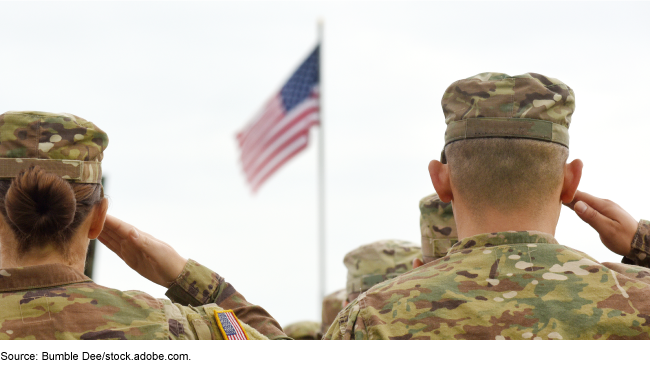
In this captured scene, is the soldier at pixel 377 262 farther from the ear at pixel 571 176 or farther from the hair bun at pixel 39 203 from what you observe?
the hair bun at pixel 39 203

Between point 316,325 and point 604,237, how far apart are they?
525cm

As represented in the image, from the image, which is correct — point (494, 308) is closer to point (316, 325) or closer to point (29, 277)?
point (29, 277)

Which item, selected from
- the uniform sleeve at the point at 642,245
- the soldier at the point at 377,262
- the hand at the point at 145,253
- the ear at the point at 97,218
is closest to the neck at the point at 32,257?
the ear at the point at 97,218

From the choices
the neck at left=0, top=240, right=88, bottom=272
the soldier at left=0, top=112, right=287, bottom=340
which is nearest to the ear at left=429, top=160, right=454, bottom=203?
the soldier at left=0, top=112, right=287, bottom=340

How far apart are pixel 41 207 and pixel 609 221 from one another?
2.52 metres

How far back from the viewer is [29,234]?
2816mm

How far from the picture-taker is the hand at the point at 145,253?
3.49 metres

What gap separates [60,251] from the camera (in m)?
2.85

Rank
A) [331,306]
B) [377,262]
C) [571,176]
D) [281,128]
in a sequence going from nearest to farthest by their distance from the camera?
[571,176] → [377,262] → [331,306] → [281,128]

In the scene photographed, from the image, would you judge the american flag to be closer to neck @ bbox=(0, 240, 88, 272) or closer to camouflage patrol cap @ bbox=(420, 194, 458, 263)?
camouflage patrol cap @ bbox=(420, 194, 458, 263)

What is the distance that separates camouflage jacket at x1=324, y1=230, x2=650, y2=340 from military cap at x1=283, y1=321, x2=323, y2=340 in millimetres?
5047

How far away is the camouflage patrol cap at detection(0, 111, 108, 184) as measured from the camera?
9.53ft

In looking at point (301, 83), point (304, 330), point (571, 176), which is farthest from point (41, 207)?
point (301, 83)

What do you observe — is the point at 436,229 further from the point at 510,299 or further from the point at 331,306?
the point at 331,306
